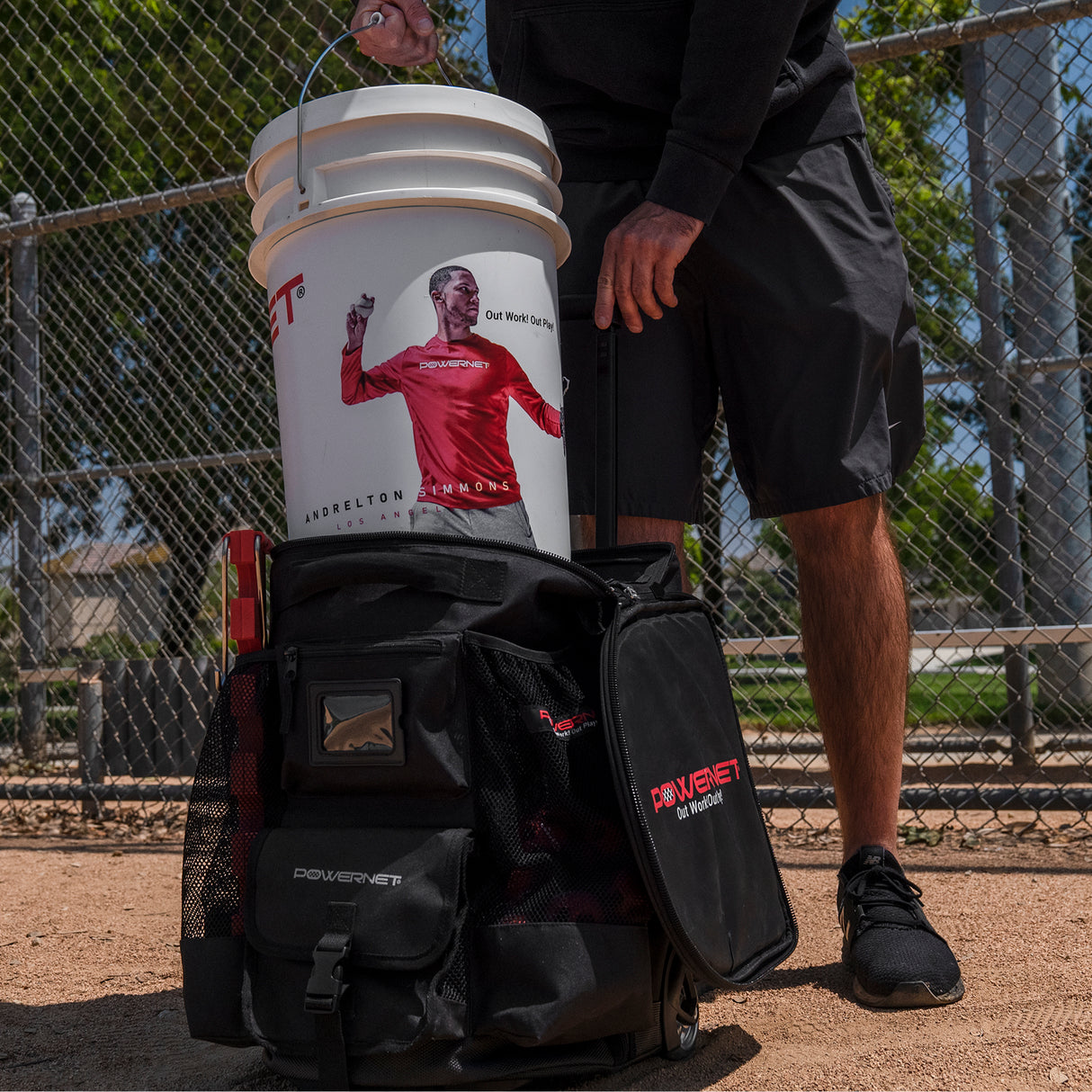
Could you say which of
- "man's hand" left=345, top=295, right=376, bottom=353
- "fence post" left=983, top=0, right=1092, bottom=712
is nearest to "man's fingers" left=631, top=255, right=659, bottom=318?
"man's hand" left=345, top=295, right=376, bottom=353

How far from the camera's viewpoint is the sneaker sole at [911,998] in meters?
1.41

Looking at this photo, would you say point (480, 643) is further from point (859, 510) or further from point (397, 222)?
point (859, 510)

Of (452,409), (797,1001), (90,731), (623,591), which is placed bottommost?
(797,1001)

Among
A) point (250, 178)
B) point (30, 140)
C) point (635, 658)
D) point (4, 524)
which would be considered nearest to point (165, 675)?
point (4, 524)

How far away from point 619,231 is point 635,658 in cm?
65

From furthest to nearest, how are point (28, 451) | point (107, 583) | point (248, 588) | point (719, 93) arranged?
point (107, 583) → point (28, 451) → point (719, 93) → point (248, 588)

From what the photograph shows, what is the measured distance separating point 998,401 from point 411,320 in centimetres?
291

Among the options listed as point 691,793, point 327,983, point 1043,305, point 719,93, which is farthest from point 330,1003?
point 1043,305

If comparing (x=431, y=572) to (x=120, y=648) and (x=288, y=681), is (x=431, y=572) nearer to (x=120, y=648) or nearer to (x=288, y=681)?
(x=288, y=681)

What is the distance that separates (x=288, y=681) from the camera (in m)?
1.21

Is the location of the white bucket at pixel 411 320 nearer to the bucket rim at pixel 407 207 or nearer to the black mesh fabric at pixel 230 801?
the bucket rim at pixel 407 207

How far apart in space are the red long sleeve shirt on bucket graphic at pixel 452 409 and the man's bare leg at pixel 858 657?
635 mm

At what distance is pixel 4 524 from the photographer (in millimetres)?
4934

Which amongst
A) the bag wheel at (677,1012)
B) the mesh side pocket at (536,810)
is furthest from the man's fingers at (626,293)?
the bag wheel at (677,1012)
